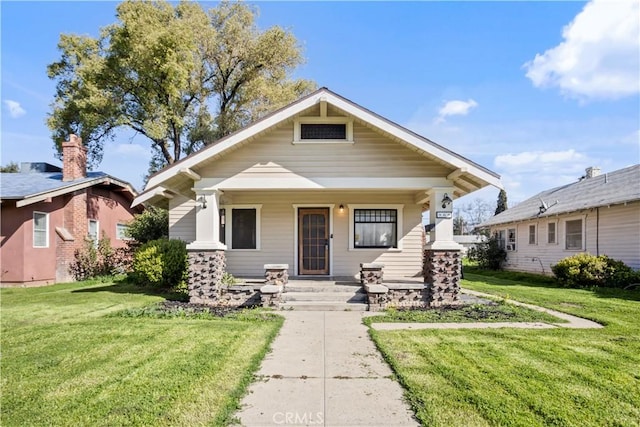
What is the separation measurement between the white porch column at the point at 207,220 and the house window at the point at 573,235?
1437 centimetres

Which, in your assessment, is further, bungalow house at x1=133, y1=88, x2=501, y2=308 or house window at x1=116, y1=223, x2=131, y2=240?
house window at x1=116, y1=223, x2=131, y2=240

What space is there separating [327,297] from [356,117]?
4.31m

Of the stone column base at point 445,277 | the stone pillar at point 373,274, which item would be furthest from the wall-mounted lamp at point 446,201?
the stone pillar at point 373,274

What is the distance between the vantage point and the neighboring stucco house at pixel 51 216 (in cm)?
1197

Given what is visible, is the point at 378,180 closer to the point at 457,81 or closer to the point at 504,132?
the point at 457,81

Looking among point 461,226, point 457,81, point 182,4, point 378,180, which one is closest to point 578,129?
point 457,81

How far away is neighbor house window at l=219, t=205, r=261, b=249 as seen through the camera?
10.8 meters

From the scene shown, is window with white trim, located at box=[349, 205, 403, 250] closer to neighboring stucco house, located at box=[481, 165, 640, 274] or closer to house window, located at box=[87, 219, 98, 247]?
neighboring stucco house, located at box=[481, 165, 640, 274]

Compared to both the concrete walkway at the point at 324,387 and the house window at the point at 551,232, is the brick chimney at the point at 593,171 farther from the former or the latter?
the concrete walkway at the point at 324,387

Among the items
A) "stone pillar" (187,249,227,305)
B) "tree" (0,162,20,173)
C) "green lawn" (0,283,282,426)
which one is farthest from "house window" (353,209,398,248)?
"tree" (0,162,20,173)

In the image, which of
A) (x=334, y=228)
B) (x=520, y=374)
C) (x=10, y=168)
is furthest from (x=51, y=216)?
(x=10, y=168)

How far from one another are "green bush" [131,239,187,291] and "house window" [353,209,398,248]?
5098 mm

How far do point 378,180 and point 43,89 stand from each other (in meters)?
19.0

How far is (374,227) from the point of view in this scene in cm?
1079
